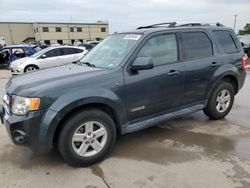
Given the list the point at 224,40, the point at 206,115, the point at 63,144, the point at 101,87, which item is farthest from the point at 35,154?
the point at 224,40

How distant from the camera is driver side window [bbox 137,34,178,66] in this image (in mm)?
3812

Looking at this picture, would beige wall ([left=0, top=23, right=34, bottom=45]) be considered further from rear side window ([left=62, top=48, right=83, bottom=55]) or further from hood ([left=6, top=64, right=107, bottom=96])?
hood ([left=6, top=64, right=107, bottom=96])

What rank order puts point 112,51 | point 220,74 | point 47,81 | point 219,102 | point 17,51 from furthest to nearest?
point 17,51
point 219,102
point 220,74
point 112,51
point 47,81

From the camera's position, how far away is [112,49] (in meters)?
4.11

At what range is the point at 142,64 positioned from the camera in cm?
345

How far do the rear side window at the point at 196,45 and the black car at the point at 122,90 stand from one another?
0.06 feet

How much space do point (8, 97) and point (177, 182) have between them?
2.42m

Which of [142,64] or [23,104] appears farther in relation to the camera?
[142,64]

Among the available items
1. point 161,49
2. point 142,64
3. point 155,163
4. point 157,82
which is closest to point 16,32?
point 161,49

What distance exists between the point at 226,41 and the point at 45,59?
31.6ft

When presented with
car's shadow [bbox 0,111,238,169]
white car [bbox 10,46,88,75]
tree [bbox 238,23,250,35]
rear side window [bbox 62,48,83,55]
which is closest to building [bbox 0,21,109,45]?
tree [bbox 238,23,250,35]

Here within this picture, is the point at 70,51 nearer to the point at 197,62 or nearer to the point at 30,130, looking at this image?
the point at 197,62

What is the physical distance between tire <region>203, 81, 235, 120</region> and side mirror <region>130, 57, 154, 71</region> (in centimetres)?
181

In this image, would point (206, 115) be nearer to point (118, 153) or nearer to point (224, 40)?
point (224, 40)
